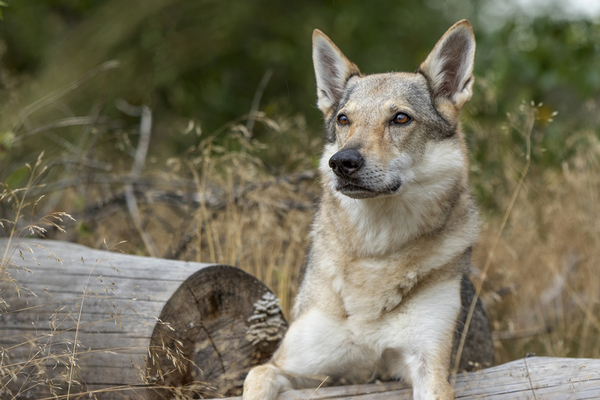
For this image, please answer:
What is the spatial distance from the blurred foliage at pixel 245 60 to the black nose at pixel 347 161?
3.09m

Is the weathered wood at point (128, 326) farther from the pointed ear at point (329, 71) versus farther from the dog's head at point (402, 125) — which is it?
the pointed ear at point (329, 71)

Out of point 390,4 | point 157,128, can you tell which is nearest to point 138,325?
point 157,128

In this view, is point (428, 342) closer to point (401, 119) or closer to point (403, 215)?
point (403, 215)

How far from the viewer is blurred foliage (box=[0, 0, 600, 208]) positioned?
19.7 ft

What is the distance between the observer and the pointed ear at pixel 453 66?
289 cm

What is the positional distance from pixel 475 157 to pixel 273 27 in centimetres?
487

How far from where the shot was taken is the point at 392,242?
2768 mm

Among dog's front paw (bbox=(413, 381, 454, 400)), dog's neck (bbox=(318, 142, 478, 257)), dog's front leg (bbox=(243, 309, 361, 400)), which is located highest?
dog's neck (bbox=(318, 142, 478, 257))

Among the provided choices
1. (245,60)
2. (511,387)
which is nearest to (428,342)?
(511,387)

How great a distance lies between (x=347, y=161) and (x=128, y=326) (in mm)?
1462

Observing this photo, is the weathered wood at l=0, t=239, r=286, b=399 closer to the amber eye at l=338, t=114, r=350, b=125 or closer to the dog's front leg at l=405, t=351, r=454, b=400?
the dog's front leg at l=405, t=351, r=454, b=400

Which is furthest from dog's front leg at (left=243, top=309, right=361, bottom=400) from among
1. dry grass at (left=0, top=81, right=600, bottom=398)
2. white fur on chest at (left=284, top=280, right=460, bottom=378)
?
dry grass at (left=0, top=81, right=600, bottom=398)

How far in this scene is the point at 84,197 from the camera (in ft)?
17.0

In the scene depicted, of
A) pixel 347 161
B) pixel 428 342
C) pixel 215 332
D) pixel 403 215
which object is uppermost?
pixel 347 161
